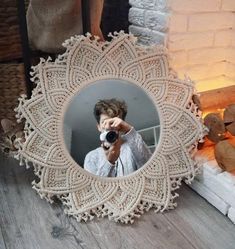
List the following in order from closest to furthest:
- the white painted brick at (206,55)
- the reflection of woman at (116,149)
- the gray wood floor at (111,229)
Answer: the gray wood floor at (111,229), the reflection of woman at (116,149), the white painted brick at (206,55)

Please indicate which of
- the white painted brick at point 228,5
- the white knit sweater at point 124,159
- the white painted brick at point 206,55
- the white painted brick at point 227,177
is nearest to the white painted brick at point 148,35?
the white painted brick at point 206,55

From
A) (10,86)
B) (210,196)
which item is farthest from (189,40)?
(10,86)

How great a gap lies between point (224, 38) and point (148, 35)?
0.25m

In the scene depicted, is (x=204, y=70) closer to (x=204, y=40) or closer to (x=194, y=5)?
(x=204, y=40)

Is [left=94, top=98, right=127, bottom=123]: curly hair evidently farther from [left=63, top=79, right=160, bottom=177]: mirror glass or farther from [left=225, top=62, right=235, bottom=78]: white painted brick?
[left=225, top=62, right=235, bottom=78]: white painted brick

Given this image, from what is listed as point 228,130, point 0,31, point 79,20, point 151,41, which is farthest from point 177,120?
point 0,31

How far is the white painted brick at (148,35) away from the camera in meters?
1.00

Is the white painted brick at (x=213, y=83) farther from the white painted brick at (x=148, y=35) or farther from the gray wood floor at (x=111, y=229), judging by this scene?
the gray wood floor at (x=111, y=229)

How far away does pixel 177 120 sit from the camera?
2.88 feet

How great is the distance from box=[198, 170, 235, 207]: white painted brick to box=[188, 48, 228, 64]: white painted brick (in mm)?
390

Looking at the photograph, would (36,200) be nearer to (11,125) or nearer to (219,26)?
(11,125)

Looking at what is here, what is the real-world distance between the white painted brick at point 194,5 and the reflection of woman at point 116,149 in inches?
13.4

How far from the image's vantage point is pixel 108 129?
→ 829 mm

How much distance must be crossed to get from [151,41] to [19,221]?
653 mm
